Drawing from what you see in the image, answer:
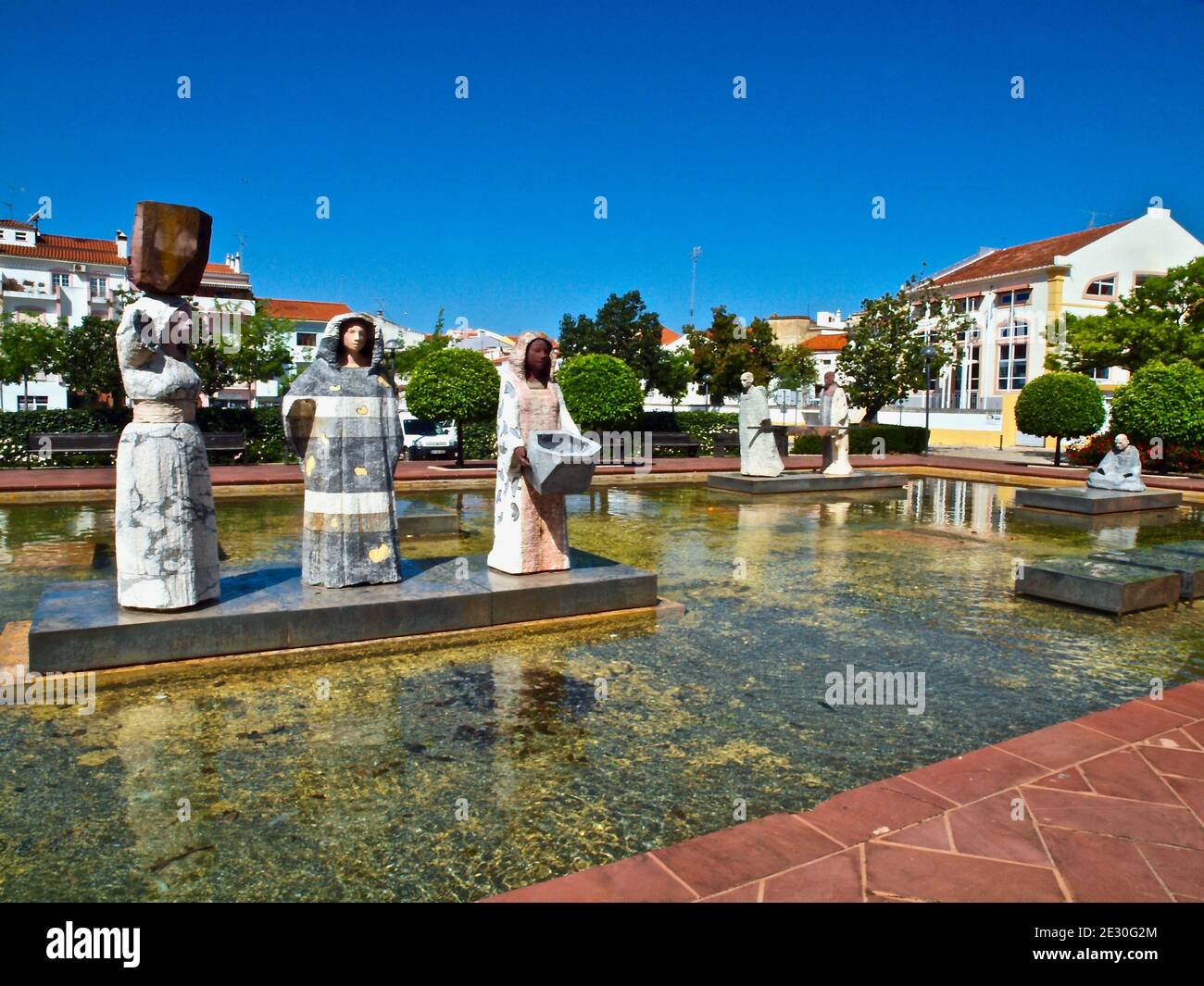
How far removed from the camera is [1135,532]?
1197 cm

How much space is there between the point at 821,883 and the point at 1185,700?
3053 millimetres

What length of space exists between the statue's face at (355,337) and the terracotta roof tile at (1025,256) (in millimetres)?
39879

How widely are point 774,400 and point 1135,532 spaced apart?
39888 mm

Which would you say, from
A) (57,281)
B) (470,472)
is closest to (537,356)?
(470,472)

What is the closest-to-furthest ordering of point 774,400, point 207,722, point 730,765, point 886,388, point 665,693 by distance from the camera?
point 730,765, point 207,722, point 665,693, point 886,388, point 774,400

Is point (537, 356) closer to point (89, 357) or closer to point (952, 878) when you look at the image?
point (952, 878)

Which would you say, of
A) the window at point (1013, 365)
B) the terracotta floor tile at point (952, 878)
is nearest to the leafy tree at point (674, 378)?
the window at point (1013, 365)

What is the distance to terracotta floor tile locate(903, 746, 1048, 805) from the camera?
359cm

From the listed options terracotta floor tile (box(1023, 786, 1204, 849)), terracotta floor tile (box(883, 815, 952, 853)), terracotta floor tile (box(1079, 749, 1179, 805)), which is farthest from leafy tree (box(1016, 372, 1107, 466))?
terracotta floor tile (box(883, 815, 952, 853))

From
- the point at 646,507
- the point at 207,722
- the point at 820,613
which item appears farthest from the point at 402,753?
the point at 646,507

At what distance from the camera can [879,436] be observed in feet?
82.2

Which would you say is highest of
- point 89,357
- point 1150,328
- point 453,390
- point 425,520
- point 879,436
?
point 1150,328
